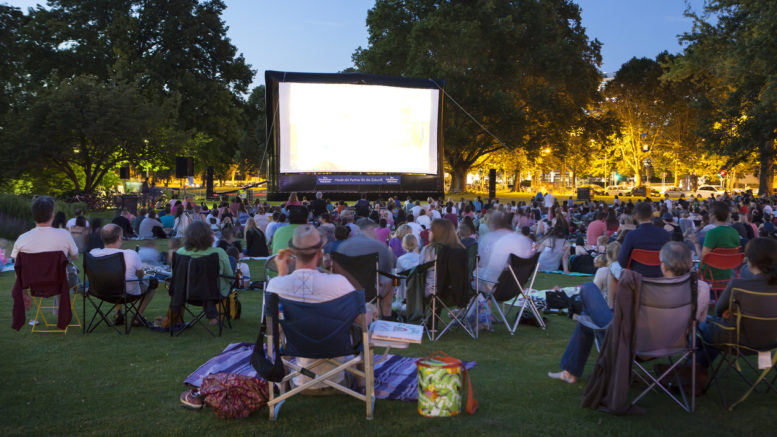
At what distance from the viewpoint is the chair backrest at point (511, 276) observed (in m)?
5.98

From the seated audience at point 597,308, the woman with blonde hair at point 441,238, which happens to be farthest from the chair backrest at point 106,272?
the seated audience at point 597,308

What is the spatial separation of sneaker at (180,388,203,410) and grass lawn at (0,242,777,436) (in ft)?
0.16

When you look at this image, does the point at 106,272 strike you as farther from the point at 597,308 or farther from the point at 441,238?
the point at 597,308

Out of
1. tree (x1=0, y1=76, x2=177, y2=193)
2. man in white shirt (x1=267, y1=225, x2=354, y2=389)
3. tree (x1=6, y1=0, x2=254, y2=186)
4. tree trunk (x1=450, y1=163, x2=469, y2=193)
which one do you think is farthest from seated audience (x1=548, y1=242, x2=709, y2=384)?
tree trunk (x1=450, y1=163, x2=469, y2=193)

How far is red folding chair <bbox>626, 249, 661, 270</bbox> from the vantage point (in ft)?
17.5

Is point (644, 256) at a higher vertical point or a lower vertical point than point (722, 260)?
higher

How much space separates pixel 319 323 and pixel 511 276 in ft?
9.67

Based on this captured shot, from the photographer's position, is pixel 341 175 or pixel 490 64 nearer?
pixel 341 175

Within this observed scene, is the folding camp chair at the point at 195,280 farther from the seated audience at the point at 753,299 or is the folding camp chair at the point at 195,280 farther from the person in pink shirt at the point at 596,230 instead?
the person in pink shirt at the point at 596,230

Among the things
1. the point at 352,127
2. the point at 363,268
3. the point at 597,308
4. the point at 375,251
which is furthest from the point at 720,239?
the point at 352,127

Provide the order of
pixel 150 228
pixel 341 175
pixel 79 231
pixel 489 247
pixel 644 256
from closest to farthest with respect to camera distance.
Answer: pixel 644 256
pixel 489 247
pixel 79 231
pixel 150 228
pixel 341 175

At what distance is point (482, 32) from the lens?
33.0 meters

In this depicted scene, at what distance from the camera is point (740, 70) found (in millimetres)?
21312

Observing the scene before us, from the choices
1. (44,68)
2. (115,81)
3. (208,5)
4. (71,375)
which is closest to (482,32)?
(208,5)
